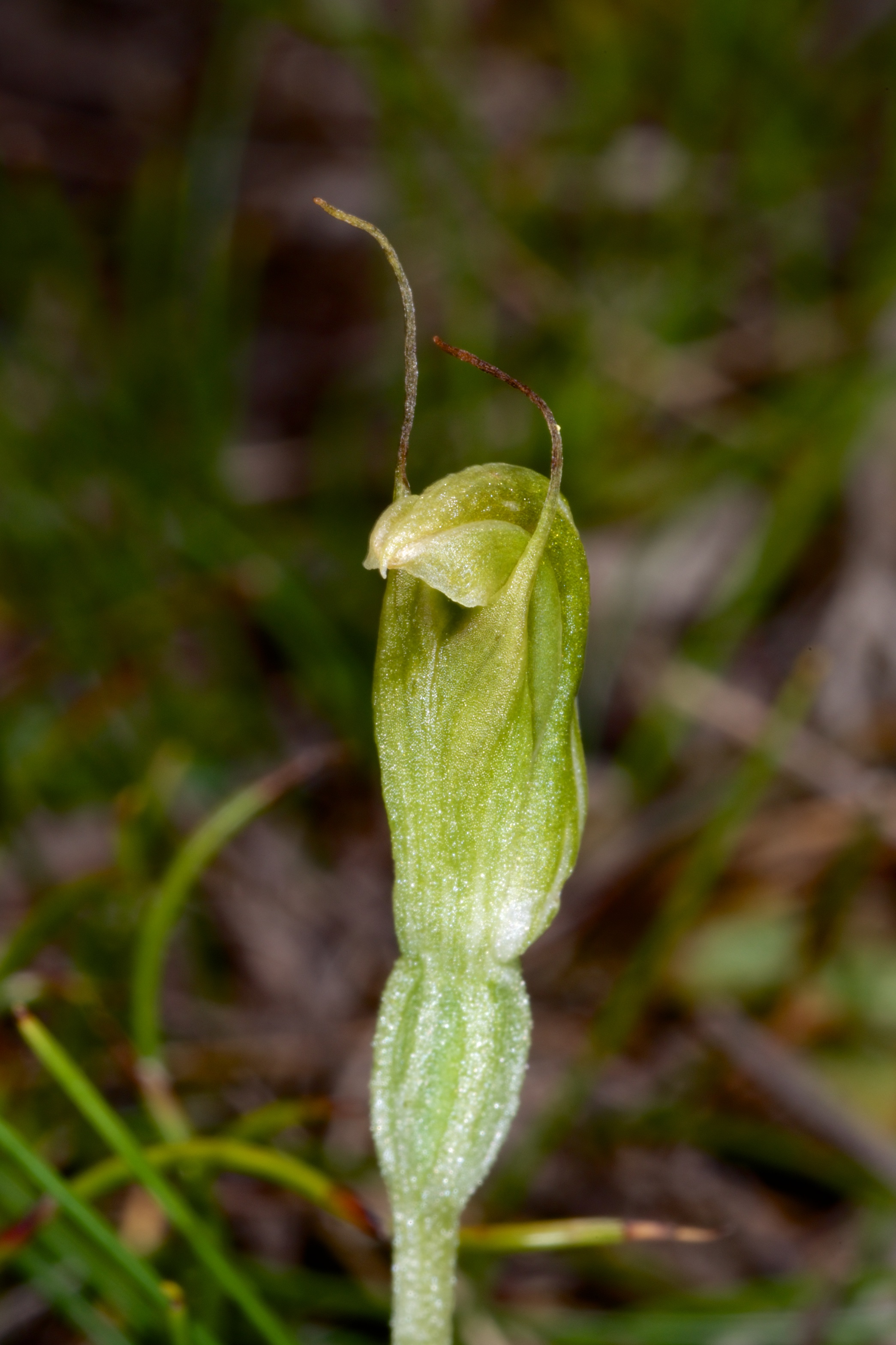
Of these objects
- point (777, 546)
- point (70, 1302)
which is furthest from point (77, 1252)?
point (777, 546)

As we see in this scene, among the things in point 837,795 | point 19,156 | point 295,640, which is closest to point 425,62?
point 19,156

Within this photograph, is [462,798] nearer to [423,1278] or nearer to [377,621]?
[423,1278]

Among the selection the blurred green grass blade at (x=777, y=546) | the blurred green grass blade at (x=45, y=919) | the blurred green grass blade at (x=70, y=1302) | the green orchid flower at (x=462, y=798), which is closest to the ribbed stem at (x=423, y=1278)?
the green orchid flower at (x=462, y=798)

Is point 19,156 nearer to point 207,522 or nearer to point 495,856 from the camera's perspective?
point 207,522

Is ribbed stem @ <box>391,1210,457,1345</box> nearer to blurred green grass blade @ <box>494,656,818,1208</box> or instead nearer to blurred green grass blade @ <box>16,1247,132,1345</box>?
blurred green grass blade @ <box>16,1247,132,1345</box>

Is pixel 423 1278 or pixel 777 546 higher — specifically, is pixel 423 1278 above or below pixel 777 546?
below

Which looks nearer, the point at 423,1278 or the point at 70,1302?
the point at 423,1278

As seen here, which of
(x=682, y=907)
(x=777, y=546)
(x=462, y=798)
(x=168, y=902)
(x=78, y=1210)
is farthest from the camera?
(x=777, y=546)

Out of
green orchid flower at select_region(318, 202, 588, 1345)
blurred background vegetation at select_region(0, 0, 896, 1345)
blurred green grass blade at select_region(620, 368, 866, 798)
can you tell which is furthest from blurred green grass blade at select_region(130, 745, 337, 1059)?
blurred green grass blade at select_region(620, 368, 866, 798)
